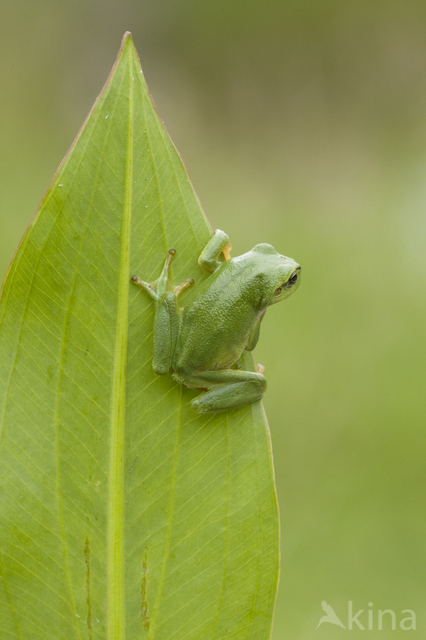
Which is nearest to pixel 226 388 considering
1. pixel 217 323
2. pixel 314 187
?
pixel 217 323

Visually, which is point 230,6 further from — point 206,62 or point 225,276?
point 225,276

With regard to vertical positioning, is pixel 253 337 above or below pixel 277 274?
below

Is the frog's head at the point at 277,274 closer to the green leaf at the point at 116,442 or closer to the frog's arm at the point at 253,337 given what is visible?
the frog's arm at the point at 253,337

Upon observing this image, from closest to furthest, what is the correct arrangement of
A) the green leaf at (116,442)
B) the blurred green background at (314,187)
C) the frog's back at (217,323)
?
the green leaf at (116,442) < the frog's back at (217,323) < the blurred green background at (314,187)

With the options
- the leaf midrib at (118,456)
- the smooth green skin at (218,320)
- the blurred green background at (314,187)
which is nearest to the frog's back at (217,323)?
the smooth green skin at (218,320)

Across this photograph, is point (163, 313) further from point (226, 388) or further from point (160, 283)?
point (226, 388)

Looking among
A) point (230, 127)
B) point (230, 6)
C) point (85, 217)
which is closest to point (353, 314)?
point (230, 127)

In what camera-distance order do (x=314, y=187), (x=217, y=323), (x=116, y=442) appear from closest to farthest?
(x=116, y=442), (x=217, y=323), (x=314, y=187)
